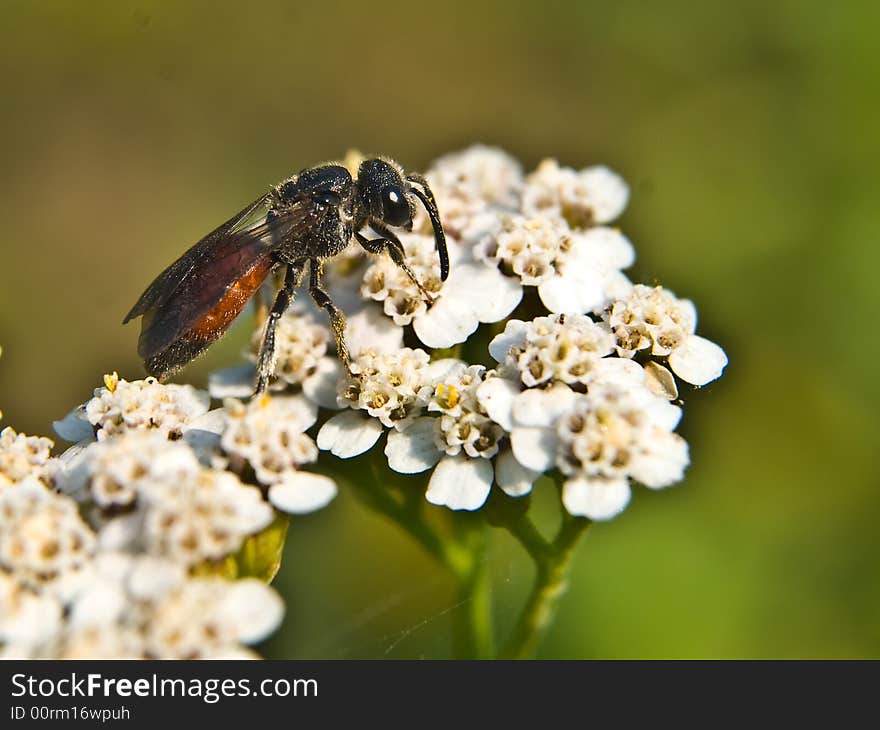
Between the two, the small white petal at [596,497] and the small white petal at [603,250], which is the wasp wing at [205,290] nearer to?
the small white petal at [603,250]

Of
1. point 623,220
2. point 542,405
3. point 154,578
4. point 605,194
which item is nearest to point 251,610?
point 154,578

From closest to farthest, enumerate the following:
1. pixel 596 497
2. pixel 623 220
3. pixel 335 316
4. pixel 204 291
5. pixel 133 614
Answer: pixel 133 614
pixel 596 497
pixel 204 291
pixel 335 316
pixel 623 220

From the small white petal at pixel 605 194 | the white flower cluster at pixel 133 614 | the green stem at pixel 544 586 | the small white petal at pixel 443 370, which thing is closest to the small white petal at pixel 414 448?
the small white petal at pixel 443 370

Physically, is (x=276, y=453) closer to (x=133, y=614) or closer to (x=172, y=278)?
(x=133, y=614)

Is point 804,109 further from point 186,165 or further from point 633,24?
point 186,165

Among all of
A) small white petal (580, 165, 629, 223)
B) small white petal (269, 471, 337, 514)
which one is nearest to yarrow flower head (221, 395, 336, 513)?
small white petal (269, 471, 337, 514)
